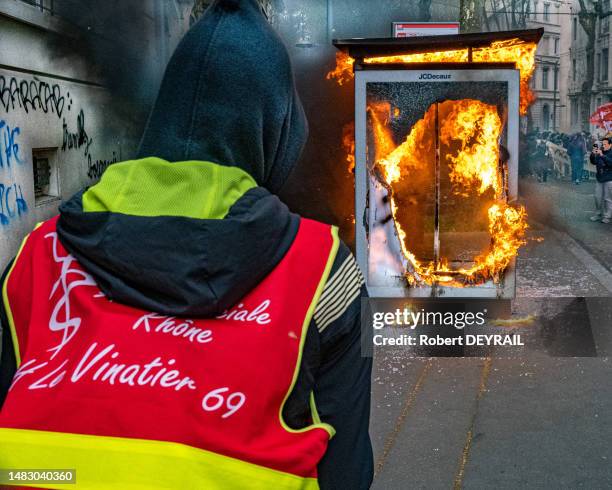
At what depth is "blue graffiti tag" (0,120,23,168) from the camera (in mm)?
6184

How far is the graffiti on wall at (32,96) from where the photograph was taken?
20.7 ft

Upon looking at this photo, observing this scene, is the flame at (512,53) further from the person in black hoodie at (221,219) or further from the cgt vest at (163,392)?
the cgt vest at (163,392)

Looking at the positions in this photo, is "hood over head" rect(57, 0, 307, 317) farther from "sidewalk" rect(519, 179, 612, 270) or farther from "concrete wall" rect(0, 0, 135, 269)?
"sidewalk" rect(519, 179, 612, 270)

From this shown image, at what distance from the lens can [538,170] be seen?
1231cm

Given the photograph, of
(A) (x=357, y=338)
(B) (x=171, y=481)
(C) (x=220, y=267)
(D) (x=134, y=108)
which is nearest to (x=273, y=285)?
(C) (x=220, y=267)

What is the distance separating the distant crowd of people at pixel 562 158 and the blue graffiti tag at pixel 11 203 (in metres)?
7.55

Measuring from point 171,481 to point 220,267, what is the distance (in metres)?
0.29

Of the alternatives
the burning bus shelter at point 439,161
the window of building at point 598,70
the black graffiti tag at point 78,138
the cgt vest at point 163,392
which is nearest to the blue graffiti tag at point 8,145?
the black graffiti tag at point 78,138

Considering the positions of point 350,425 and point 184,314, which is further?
point 350,425

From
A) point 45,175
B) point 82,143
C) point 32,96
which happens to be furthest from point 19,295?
point 82,143

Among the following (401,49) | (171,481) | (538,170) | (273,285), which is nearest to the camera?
(171,481)

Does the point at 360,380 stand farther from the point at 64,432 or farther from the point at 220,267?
the point at 64,432

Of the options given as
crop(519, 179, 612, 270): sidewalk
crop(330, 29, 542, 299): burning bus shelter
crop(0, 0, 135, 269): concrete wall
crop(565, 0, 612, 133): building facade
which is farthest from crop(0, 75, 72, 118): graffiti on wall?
crop(565, 0, 612, 133): building facade

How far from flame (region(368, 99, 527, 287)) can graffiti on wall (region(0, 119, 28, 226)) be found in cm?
292
